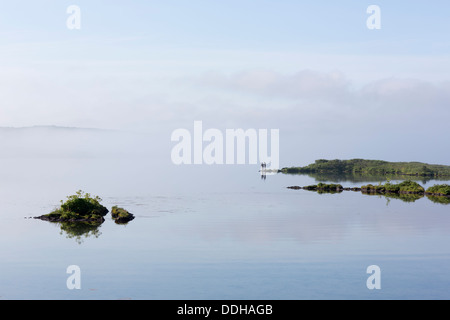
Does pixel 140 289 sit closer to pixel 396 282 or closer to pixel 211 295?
pixel 211 295

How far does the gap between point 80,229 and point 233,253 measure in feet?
56.0

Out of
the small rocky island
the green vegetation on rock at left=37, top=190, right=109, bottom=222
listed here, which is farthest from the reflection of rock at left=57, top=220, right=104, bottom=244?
the green vegetation on rock at left=37, top=190, right=109, bottom=222

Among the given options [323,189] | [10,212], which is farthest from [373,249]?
[323,189]

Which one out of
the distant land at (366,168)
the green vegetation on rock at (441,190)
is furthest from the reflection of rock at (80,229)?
the distant land at (366,168)

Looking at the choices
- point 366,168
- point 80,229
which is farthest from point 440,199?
point 366,168

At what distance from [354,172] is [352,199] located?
104348 millimetres

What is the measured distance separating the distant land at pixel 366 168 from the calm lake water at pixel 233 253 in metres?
112

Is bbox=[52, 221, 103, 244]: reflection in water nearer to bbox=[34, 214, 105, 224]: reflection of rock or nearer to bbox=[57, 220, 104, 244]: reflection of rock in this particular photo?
bbox=[57, 220, 104, 244]: reflection of rock

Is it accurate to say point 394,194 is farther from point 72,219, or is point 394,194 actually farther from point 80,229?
point 80,229

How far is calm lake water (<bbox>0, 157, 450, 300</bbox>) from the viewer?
27453 mm

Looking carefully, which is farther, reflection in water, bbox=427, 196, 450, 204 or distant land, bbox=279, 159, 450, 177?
distant land, bbox=279, 159, 450, 177

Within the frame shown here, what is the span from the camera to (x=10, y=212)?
58500 mm

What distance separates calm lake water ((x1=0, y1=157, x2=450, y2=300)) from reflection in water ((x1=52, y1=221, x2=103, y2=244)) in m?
0.34

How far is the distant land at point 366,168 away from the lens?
175 metres
